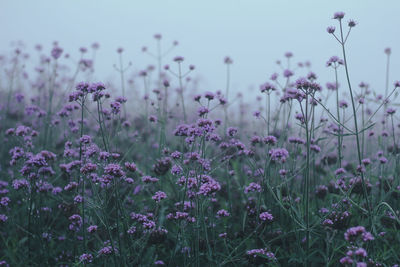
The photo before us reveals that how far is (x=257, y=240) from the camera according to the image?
3367mm

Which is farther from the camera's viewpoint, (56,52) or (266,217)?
(56,52)

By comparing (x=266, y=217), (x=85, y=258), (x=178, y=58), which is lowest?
(x=85, y=258)

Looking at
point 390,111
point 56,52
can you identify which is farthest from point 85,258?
point 56,52

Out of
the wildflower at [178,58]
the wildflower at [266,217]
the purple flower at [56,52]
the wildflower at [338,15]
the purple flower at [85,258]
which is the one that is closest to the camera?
the purple flower at [85,258]

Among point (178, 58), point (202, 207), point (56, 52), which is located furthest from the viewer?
point (56, 52)

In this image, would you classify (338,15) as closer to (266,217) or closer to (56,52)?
(266,217)

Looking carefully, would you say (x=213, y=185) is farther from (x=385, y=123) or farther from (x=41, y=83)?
(x=41, y=83)

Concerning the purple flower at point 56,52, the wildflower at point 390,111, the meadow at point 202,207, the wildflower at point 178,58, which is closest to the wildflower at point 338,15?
the meadow at point 202,207

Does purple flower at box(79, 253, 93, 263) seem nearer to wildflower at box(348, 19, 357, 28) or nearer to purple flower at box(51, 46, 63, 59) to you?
wildflower at box(348, 19, 357, 28)

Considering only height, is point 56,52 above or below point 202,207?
above

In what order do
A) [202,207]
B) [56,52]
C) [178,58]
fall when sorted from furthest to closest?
[56,52] → [178,58] → [202,207]

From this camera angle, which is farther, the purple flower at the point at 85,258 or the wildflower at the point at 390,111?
the wildflower at the point at 390,111

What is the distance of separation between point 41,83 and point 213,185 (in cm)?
638

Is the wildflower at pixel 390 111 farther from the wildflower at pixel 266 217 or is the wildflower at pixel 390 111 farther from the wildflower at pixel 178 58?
the wildflower at pixel 178 58
